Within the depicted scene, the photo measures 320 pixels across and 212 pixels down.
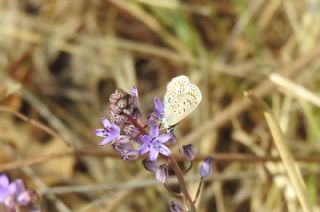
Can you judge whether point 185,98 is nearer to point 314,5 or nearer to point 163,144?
point 163,144

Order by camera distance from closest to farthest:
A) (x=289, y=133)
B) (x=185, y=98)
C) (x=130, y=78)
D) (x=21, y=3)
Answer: (x=185, y=98) → (x=289, y=133) → (x=130, y=78) → (x=21, y=3)

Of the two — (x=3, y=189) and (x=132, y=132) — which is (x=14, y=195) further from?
(x=132, y=132)

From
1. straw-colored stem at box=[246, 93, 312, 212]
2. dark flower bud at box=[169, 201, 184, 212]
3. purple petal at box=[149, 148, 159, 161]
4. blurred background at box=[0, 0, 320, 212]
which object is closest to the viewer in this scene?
purple petal at box=[149, 148, 159, 161]

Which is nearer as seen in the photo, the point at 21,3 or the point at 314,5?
the point at 314,5

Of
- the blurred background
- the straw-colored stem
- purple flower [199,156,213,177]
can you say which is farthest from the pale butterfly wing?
the blurred background

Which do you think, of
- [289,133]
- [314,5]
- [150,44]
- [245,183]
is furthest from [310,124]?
[150,44]

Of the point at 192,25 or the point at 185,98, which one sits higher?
the point at 192,25

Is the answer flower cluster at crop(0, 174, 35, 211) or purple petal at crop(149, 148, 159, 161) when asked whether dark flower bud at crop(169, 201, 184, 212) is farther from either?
flower cluster at crop(0, 174, 35, 211)
